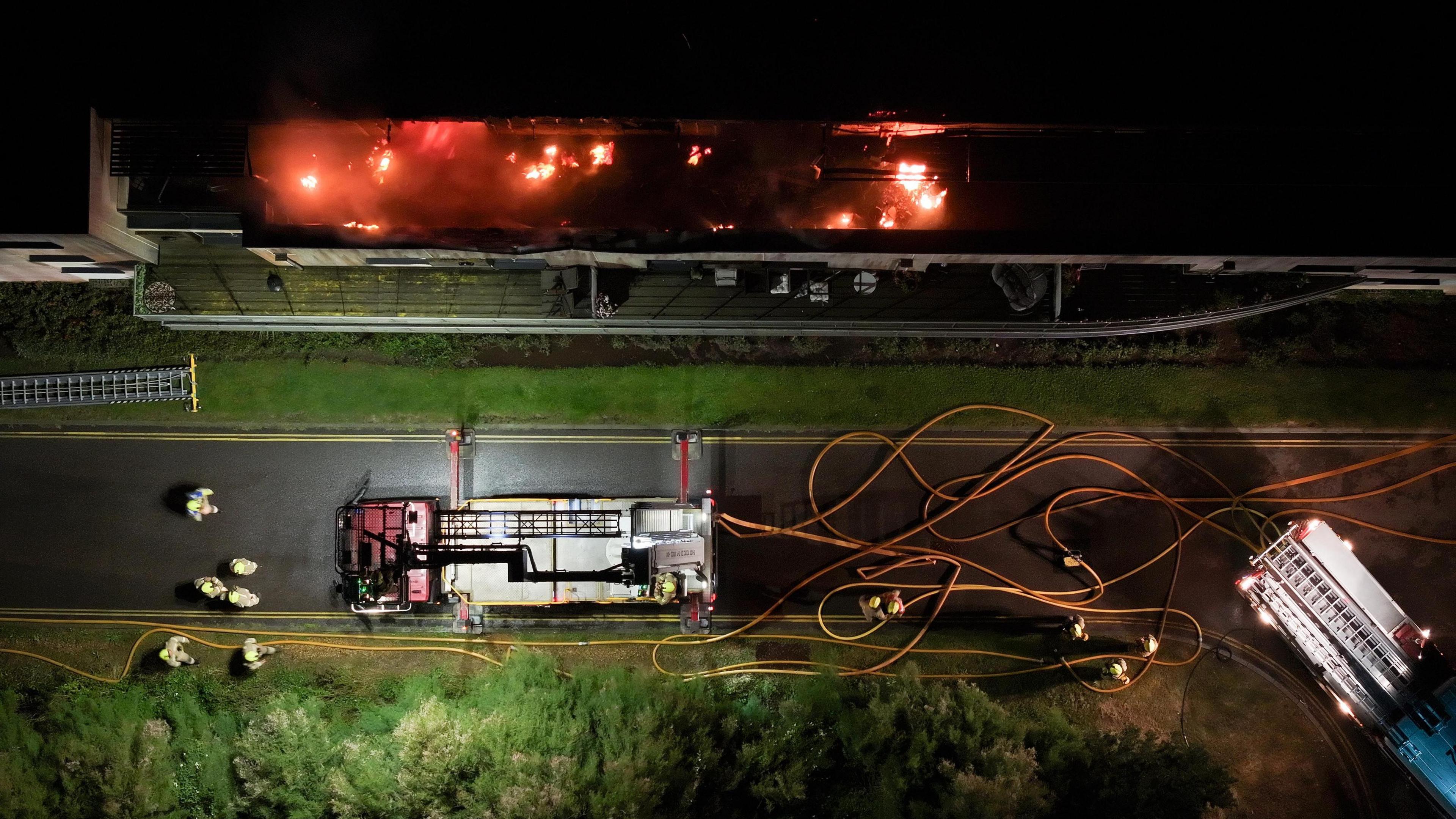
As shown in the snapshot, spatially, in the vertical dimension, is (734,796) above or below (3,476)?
below

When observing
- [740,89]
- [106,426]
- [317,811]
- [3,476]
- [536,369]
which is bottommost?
[317,811]

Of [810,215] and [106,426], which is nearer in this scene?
[810,215]

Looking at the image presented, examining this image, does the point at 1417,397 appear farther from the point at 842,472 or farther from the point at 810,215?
the point at 810,215

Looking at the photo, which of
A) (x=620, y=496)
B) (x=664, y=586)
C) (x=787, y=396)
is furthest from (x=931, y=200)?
(x=664, y=586)

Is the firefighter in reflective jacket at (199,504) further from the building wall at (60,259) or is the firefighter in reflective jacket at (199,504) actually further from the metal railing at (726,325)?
the building wall at (60,259)

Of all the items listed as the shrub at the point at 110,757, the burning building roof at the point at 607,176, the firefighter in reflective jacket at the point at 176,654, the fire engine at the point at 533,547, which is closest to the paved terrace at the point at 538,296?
the burning building roof at the point at 607,176

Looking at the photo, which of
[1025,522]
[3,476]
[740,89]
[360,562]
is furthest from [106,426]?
[1025,522]
